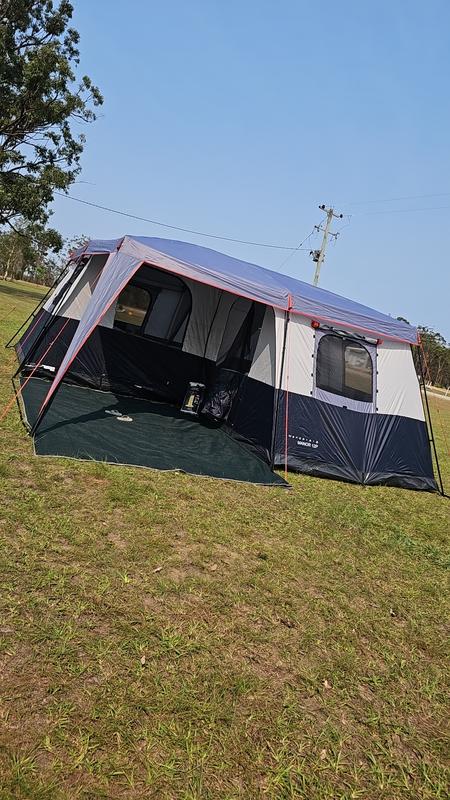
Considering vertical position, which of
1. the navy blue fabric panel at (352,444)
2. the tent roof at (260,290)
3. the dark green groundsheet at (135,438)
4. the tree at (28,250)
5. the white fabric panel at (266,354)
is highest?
the tree at (28,250)

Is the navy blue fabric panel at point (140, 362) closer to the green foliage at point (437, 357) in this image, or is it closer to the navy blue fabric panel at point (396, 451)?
the navy blue fabric panel at point (396, 451)

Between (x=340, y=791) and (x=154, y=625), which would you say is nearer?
(x=340, y=791)

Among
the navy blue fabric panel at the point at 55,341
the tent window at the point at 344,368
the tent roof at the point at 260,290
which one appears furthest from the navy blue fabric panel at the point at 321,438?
the navy blue fabric panel at the point at 55,341

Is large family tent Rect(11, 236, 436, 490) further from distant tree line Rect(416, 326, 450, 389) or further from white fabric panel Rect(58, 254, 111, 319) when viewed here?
distant tree line Rect(416, 326, 450, 389)

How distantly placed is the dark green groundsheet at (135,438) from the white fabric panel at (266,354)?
0.99 m

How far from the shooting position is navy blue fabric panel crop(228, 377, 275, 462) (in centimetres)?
616

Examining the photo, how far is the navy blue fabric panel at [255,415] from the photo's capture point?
6156 mm

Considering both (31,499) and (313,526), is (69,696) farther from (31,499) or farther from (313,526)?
(313,526)

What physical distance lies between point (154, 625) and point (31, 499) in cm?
155

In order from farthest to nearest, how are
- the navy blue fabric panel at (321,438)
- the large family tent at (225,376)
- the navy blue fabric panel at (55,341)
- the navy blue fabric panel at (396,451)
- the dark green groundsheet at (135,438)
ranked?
1. the navy blue fabric panel at (55,341)
2. the navy blue fabric panel at (396,451)
3. the navy blue fabric panel at (321,438)
4. the large family tent at (225,376)
5. the dark green groundsheet at (135,438)

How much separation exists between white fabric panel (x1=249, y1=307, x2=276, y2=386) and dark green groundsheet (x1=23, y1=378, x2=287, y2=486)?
3.23 ft

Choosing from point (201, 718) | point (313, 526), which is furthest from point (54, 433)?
point (201, 718)

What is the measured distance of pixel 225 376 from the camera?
7488 mm

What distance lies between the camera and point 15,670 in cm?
215
